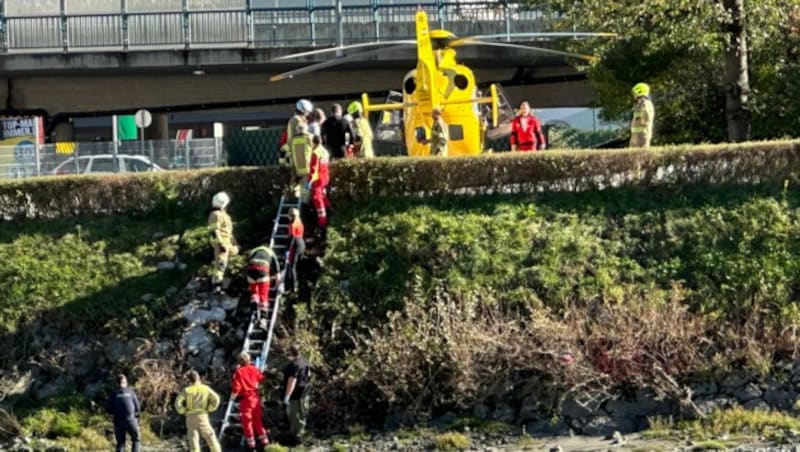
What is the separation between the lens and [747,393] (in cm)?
1747

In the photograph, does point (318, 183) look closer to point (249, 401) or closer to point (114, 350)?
point (114, 350)

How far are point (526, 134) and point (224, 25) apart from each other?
53.2 feet

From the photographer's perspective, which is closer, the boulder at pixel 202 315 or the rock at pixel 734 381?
the rock at pixel 734 381

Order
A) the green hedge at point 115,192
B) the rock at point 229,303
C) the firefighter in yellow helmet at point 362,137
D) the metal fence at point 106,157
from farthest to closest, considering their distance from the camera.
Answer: the metal fence at point 106,157
the firefighter in yellow helmet at point 362,137
the green hedge at point 115,192
the rock at point 229,303

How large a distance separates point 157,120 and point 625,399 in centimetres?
2720

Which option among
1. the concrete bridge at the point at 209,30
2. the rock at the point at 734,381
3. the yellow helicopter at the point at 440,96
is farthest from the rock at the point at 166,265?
the concrete bridge at the point at 209,30

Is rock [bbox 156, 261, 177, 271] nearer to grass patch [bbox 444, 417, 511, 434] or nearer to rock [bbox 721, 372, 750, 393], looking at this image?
grass patch [bbox 444, 417, 511, 434]

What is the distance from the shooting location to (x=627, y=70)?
28375mm

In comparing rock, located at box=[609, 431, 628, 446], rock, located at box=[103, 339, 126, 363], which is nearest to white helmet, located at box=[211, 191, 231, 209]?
rock, located at box=[103, 339, 126, 363]

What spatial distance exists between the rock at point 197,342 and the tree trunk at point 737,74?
37.4 feet

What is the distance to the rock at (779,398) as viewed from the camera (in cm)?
1734

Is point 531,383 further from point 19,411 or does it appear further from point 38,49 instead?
point 38,49

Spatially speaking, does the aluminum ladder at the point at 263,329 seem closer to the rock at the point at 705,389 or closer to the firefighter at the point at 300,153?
the firefighter at the point at 300,153

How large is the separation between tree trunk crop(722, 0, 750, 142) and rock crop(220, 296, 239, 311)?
35.1 ft
